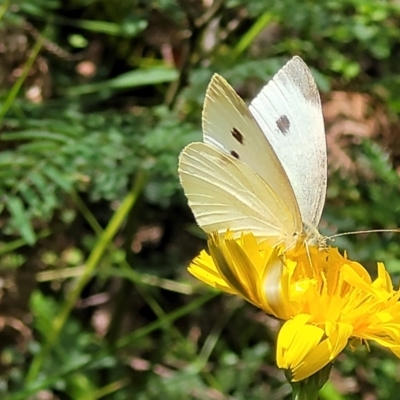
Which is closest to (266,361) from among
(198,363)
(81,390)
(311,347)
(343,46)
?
(198,363)

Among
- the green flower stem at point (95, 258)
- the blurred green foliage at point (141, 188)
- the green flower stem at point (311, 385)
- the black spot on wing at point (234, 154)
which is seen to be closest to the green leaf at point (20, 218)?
the blurred green foliage at point (141, 188)

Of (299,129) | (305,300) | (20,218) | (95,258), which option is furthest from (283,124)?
(95,258)

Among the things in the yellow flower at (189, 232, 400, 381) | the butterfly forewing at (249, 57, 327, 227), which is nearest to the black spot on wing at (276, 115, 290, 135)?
the butterfly forewing at (249, 57, 327, 227)

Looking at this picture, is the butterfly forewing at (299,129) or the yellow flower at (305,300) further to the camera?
the butterfly forewing at (299,129)

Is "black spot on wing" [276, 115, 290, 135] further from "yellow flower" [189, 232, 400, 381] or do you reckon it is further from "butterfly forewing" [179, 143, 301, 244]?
"yellow flower" [189, 232, 400, 381]

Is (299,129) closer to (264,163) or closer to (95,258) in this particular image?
(264,163)

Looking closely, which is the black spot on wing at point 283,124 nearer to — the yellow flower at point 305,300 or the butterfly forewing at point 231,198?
the butterfly forewing at point 231,198
